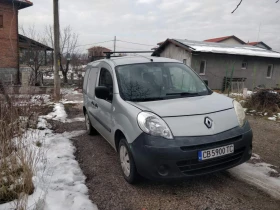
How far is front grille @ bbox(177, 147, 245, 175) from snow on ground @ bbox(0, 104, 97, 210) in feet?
3.74

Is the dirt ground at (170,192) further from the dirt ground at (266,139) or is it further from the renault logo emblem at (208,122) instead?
the renault logo emblem at (208,122)

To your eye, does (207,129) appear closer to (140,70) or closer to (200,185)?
(200,185)

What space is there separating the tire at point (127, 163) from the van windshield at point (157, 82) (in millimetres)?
691

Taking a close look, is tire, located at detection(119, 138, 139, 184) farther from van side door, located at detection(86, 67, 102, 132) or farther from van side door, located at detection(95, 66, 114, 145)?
van side door, located at detection(86, 67, 102, 132)

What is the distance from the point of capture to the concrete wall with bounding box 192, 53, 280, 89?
19000mm

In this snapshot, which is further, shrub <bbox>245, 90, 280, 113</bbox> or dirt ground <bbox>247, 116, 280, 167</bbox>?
shrub <bbox>245, 90, 280, 113</bbox>

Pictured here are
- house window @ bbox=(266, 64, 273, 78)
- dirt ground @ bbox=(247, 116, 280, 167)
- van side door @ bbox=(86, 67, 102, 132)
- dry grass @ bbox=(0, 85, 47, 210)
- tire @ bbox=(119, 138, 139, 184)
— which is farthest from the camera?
house window @ bbox=(266, 64, 273, 78)

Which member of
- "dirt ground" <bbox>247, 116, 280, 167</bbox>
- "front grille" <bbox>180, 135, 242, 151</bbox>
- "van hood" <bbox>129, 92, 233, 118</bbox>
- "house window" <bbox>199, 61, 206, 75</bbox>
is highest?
"house window" <bbox>199, 61, 206, 75</bbox>

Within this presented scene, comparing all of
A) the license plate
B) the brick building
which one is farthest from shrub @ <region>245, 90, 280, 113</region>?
the brick building

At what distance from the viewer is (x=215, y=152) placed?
2801 mm

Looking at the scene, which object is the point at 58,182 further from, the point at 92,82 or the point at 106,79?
the point at 92,82

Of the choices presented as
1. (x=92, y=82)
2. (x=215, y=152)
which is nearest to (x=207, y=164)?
(x=215, y=152)

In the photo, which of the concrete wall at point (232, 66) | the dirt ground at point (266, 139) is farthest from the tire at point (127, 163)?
the concrete wall at point (232, 66)

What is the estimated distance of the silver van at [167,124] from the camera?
273cm
